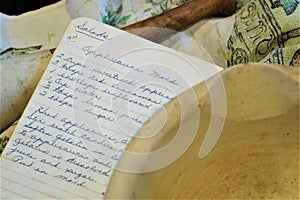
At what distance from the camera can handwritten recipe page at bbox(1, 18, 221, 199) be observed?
50 cm

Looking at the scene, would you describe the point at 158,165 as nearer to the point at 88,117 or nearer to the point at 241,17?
the point at 88,117

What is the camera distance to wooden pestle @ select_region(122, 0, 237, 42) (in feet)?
1.94

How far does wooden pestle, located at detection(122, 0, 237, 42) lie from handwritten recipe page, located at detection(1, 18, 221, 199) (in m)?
0.03

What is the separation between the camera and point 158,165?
412 mm

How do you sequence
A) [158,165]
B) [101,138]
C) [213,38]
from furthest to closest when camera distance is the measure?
[213,38]
[101,138]
[158,165]

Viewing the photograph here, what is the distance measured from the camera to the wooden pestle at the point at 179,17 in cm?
59

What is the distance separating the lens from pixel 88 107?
53 centimetres

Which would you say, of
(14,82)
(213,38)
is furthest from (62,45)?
(213,38)

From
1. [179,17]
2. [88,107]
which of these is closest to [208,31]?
[179,17]

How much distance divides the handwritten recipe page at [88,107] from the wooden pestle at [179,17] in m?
0.03

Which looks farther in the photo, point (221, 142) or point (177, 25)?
point (177, 25)

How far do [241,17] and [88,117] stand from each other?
0.70 ft

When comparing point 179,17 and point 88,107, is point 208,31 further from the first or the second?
point 88,107

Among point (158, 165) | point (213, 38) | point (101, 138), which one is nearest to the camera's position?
point (158, 165)
